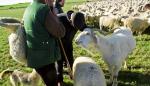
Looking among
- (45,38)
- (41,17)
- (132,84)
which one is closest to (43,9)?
(41,17)

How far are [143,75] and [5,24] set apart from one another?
433 centimetres

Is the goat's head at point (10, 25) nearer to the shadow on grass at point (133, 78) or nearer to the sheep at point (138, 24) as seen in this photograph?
the shadow on grass at point (133, 78)

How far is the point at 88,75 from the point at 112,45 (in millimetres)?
1954

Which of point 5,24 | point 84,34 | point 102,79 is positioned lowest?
point 102,79

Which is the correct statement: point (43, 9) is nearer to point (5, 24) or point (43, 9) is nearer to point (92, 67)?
point (5, 24)

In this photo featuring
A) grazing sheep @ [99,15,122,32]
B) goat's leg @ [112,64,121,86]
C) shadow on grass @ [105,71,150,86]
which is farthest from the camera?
grazing sheep @ [99,15,122,32]

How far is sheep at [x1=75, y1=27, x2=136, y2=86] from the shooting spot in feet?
25.3

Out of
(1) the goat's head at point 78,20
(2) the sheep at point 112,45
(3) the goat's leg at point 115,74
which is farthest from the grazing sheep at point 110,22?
(1) the goat's head at point 78,20

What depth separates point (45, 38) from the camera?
20.6ft

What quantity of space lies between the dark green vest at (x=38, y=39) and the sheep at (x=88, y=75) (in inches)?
23.5

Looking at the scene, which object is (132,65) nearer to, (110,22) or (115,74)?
(115,74)

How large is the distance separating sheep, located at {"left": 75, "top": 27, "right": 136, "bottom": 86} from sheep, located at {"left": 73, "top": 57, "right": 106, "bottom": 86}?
1.91 feet

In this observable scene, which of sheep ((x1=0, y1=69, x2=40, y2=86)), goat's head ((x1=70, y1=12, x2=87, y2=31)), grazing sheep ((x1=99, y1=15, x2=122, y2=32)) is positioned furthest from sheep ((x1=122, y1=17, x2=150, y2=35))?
sheep ((x1=0, y1=69, x2=40, y2=86))

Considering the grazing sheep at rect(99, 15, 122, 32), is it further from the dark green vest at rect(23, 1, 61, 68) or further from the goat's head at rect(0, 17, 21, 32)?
the dark green vest at rect(23, 1, 61, 68)
